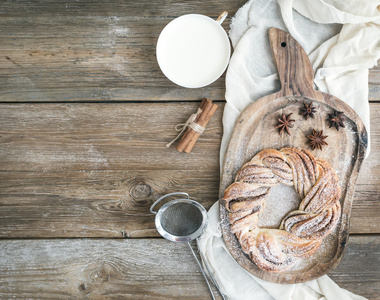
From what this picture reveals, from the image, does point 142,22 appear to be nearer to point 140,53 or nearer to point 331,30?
point 140,53

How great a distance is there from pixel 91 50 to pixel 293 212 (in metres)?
1.00

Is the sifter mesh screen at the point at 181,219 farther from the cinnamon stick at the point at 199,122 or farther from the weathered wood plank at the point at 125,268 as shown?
the cinnamon stick at the point at 199,122

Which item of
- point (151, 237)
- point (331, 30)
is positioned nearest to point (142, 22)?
point (331, 30)

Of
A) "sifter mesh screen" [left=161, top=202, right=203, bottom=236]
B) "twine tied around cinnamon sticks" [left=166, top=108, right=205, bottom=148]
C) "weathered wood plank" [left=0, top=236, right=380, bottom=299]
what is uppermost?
"twine tied around cinnamon sticks" [left=166, top=108, right=205, bottom=148]

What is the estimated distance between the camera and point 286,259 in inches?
47.3

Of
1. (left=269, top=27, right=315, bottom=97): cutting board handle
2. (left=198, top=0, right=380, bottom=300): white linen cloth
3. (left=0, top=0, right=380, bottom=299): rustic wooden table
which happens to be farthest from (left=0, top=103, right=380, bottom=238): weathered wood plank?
(left=269, top=27, right=315, bottom=97): cutting board handle

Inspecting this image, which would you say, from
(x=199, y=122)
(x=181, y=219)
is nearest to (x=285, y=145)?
(x=199, y=122)

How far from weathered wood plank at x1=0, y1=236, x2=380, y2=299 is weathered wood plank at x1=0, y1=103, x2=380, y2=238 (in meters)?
0.06

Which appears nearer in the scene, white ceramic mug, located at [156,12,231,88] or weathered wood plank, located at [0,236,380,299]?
white ceramic mug, located at [156,12,231,88]

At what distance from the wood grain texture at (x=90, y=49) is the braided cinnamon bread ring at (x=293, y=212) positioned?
345 millimetres

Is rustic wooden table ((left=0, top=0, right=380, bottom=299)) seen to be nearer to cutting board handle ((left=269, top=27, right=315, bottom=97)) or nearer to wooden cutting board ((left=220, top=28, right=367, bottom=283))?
wooden cutting board ((left=220, top=28, right=367, bottom=283))

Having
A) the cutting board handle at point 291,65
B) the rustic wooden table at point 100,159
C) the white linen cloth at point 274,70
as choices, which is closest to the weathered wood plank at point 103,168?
the rustic wooden table at point 100,159

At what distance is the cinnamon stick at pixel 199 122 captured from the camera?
124 cm

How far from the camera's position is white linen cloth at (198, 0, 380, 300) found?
47.5 inches
